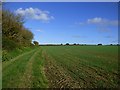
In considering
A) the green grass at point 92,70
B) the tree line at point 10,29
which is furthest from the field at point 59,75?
the tree line at point 10,29

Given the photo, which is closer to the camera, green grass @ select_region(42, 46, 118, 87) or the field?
the field

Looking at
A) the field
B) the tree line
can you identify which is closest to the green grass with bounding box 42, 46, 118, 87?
the field

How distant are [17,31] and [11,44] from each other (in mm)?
10273

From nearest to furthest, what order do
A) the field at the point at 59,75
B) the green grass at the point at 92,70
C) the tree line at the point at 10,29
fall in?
the field at the point at 59,75
the green grass at the point at 92,70
the tree line at the point at 10,29

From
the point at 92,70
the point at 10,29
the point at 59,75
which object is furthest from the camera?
the point at 10,29

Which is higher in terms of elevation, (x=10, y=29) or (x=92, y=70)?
(x=10, y=29)

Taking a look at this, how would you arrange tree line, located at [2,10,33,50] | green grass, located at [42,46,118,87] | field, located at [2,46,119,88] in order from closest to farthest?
field, located at [2,46,119,88]
green grass, located at [42,46,118,87]
tree line, located at [2,10,33,50]

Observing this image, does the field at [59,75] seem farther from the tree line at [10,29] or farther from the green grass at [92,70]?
the tree line at [10,29]

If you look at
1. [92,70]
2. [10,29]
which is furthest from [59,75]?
[10,29]

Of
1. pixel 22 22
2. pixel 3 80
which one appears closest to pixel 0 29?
pixel 22 22

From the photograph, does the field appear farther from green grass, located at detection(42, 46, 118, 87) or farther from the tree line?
the tree line

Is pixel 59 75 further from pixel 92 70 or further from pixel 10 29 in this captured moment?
pixel 10 29

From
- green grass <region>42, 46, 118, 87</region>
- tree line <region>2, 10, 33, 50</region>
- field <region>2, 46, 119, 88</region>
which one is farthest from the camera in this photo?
tree line <region>2, 10, 33, 50</region>

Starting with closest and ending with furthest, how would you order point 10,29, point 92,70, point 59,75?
point 59,75, point 92,70, point 10,29
